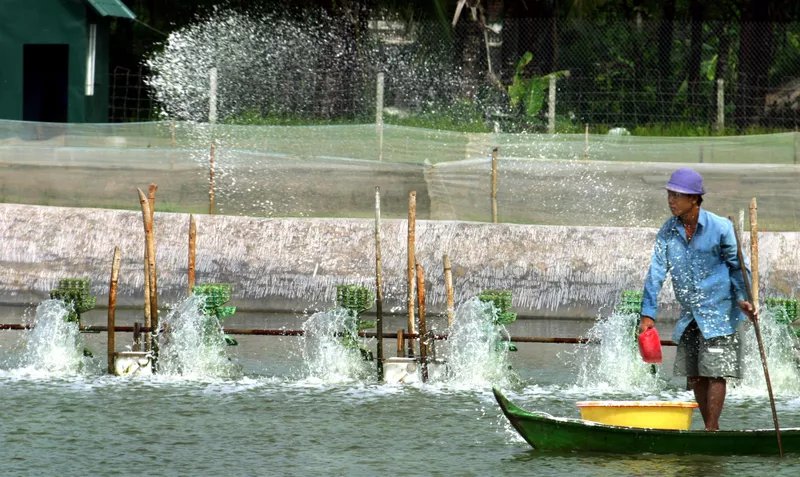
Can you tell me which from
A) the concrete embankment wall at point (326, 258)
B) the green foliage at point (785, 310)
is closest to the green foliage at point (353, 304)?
the green foliage at point (785, 310)

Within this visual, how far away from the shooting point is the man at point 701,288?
30.3 ft

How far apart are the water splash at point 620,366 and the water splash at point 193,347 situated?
322 cm

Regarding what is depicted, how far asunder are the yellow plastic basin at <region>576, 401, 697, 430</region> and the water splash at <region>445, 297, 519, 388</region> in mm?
3192

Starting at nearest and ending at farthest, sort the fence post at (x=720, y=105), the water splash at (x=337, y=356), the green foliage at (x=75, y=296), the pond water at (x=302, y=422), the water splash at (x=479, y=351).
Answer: the pond water at (x=302, y=422) → the water splash at (x=479, y=351) → the water splash at (x=337, y=356) → the green foliage at (x=75, y=296) → the fence post at (x=720, y=105)

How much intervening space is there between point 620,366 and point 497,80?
50.0ft

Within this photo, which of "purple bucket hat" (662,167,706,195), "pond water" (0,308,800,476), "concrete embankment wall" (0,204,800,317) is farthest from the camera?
"concrete embankment wall" (0,204,800,317)

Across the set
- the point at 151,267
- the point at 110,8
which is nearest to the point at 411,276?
the point at 151,267

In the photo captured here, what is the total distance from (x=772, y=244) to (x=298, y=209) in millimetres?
6064

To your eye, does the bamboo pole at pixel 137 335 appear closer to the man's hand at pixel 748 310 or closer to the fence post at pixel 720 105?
the man's hand at pixel 748 310

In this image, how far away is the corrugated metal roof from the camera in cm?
2516

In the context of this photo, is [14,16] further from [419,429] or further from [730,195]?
[419,429]

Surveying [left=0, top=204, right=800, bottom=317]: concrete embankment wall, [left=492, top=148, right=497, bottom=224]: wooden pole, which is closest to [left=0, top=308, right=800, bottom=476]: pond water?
[left=0, top=204, right=800, bottom=317]: concrete embankment wall

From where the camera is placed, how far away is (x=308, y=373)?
1314 cm

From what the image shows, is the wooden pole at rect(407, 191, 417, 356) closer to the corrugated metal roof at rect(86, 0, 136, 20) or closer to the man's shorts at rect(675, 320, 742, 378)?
the man's shorts at rect(675, 320, 742, 378)
